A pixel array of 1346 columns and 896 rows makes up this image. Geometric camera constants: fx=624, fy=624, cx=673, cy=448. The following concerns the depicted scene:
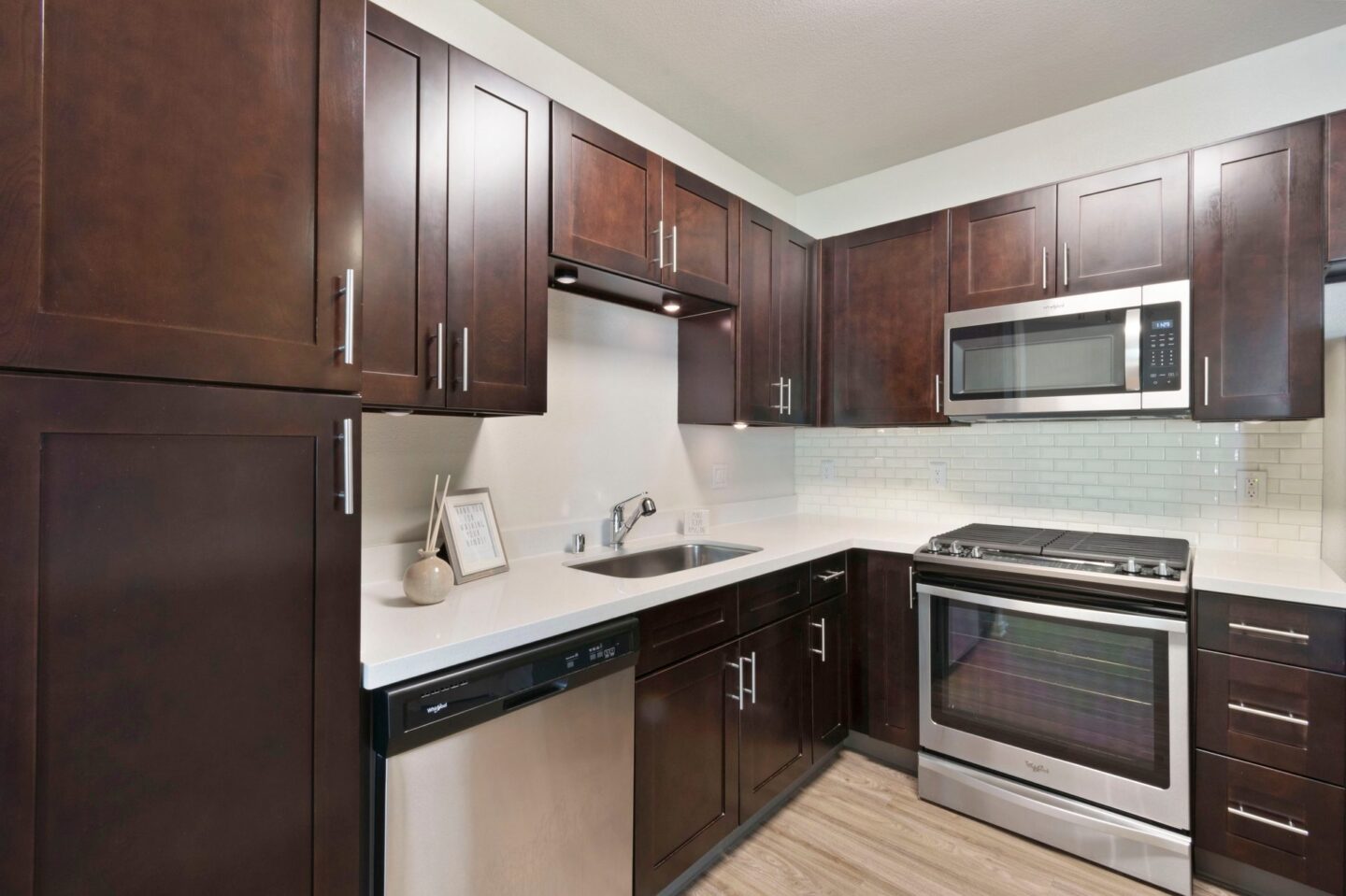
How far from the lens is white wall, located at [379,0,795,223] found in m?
1.97

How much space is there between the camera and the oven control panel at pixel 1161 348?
221 cm

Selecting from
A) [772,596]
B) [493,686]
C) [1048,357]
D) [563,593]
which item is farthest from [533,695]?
[1048,357]

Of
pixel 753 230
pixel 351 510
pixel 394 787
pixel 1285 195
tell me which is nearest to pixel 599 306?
pixel 753 230

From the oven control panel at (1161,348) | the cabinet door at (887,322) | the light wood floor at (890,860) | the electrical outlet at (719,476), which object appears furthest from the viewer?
the electrical outlet at (719,476)

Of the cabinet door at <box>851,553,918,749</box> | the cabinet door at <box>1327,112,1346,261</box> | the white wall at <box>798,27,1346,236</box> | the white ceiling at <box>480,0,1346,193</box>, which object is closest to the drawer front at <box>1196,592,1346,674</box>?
the cabinet door at <box>851,553,918,749</box>

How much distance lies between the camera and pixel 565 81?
2.36 metres

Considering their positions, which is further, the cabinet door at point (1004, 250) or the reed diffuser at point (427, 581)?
the cabinet door at point (1004, 250)

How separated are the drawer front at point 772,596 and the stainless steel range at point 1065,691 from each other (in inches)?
19.1

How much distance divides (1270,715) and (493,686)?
224cm

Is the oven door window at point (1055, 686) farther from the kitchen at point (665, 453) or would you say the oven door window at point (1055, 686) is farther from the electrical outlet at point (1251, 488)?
the electrical outlet at point (1251, 488)

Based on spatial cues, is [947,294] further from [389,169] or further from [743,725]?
[389,169]

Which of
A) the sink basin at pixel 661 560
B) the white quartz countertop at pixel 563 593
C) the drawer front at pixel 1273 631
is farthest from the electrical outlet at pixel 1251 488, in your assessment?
the sink basin at pixel 661 560

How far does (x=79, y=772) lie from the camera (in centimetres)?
84

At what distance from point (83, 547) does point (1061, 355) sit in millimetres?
2855
